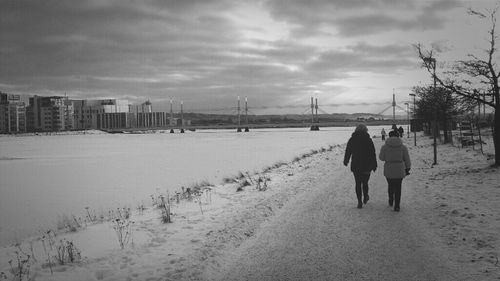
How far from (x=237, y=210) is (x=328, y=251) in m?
4.14

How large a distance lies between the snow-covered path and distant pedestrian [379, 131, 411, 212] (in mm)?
442

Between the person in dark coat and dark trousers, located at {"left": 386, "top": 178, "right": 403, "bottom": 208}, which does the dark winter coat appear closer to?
the person in dark coat

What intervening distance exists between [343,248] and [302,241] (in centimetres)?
75

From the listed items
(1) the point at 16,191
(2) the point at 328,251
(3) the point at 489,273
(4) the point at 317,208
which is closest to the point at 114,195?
(1) the point at 16,191

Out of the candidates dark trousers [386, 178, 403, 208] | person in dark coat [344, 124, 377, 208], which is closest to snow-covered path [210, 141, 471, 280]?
dark trousers [386, 178, 403, 208]

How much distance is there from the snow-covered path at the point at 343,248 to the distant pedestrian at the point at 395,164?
442 millimetres

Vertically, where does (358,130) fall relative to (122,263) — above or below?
above

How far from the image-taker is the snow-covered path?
219 inches

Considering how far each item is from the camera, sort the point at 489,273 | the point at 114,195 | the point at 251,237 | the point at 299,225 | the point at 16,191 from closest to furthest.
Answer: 1. the point at 489,273
2. the point at 251,237
3. the point at 299,225
4. the point at 114,195
5. the point at 16,191

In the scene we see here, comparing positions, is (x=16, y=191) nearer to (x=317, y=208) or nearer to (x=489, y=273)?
(x=317, y=208)

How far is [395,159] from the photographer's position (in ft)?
31.7

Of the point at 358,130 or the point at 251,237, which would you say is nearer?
the point at 251,237

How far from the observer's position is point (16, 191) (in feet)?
54.6

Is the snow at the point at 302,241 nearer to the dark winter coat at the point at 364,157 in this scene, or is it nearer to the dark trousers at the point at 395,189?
the dark trousers at the point at 395,189
